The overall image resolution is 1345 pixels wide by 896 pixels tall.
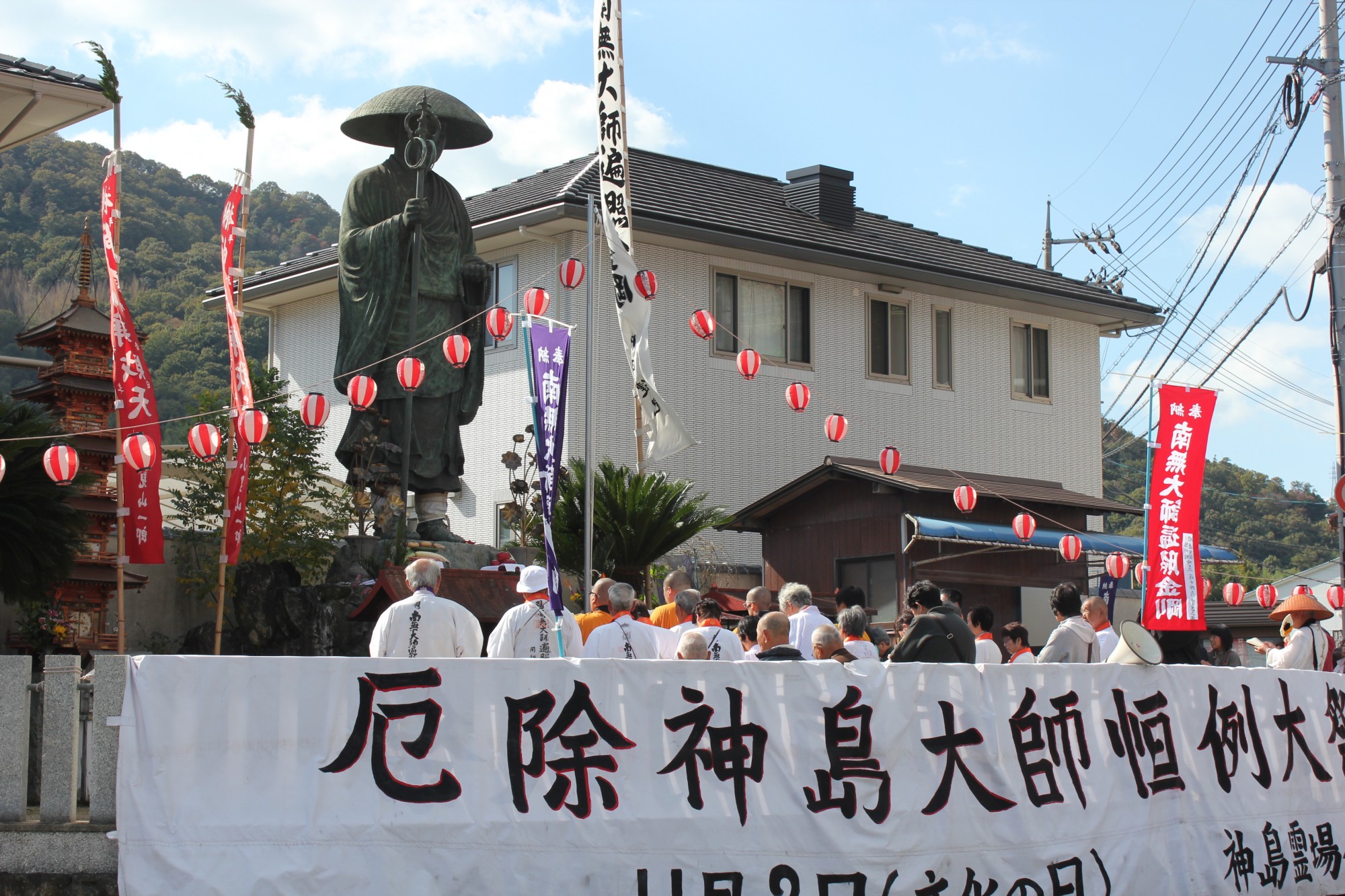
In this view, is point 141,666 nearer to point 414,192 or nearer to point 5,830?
point 5,830

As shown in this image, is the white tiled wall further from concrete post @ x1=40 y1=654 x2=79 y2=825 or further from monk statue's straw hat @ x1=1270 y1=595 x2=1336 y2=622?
concrete post @ x1=40 y1=654 x2=79 y2=825

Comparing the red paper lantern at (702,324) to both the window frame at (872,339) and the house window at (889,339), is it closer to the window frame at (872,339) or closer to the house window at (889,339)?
the window frame at (872,339)

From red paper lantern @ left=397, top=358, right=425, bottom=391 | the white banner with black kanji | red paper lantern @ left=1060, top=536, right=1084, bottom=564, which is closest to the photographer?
the white banner with black kanji

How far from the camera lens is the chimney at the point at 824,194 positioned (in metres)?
25.0

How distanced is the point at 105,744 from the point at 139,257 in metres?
31.8

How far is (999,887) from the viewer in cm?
792

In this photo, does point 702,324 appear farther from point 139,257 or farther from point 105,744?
point 139,257

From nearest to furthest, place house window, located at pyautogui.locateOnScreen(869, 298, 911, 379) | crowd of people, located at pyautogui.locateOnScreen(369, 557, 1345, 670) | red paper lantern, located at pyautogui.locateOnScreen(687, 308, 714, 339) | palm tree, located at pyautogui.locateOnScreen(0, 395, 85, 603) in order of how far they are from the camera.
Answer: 1. crowd of people, located at pyautogui.locateOnScreen(369, 557, 1345, 670)
2. palm tree, located at pyautogui.locateOnScreen(0, 395, 85, 603)
3. red paper lantern, located at pyautogui.locateOnScreen(687, 308, 714, 339)
4. house window, located at pyautogui.locateOnScreen(869, 298, 911, 379)

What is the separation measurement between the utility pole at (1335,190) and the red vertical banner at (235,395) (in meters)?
11.8

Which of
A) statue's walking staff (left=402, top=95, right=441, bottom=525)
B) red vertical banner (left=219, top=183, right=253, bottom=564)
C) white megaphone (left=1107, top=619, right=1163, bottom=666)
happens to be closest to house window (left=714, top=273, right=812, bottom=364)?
statue's walking staff (left=402, top=95, right=441, bottom=525)

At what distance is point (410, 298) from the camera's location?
47.2ft

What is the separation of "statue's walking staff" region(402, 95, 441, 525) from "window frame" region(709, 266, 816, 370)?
7995mm

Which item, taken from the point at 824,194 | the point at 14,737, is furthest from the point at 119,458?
the point at 824,194

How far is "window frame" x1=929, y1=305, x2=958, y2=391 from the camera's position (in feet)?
80.6
